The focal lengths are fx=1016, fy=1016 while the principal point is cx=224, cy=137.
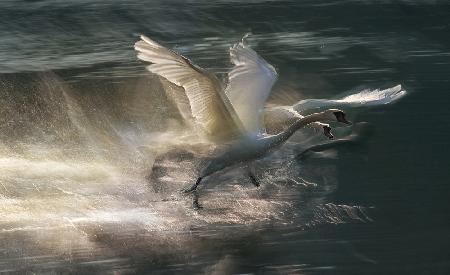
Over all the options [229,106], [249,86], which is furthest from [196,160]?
[229,106]

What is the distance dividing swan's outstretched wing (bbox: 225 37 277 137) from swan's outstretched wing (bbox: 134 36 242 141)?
1.20 feet

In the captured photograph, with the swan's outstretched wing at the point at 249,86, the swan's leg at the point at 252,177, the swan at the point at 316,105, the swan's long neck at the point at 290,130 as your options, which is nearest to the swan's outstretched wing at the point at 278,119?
the swan at the point at 316,105

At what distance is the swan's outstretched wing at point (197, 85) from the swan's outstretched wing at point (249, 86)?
36 centimetres

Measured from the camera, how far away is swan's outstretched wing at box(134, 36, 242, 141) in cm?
1076

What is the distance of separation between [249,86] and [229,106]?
3.31ft

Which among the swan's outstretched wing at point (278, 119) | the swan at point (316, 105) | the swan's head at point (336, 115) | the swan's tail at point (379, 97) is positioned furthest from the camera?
the swan's outstretched wing at point (278, 119)

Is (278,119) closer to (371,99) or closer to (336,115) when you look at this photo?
(371,99)

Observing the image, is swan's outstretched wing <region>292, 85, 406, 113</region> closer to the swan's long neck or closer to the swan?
the swan

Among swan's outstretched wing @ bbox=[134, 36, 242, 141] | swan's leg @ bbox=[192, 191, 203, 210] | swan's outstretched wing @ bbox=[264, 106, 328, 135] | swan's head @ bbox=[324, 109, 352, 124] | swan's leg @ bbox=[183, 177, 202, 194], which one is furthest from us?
swan's outstretched wing @ bbox=[264, 106, 328, 135]

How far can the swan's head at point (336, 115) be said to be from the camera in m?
A: 11.6

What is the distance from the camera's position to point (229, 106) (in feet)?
38.1

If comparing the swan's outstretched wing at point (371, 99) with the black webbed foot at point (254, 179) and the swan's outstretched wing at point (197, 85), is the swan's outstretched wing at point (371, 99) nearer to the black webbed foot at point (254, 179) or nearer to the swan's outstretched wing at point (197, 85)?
the black webbed foot at point (254, 179)

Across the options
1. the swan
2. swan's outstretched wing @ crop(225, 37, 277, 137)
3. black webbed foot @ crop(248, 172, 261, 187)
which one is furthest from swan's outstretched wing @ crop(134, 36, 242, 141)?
the swan

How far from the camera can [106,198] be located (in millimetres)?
11953
